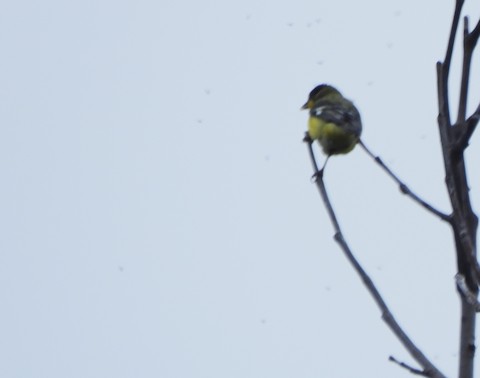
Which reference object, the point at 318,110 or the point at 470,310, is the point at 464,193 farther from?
the point at 318,110

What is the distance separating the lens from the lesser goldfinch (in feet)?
24.7

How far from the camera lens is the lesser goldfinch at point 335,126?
754 cm

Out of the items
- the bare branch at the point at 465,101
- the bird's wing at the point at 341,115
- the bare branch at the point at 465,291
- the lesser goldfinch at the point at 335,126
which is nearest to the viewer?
the bare branch at the point at 465,291

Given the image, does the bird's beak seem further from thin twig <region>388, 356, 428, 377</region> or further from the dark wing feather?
thin twig <region>388, 356, 428, 377</region>

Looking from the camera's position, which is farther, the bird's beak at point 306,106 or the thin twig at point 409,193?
the bird's beak at point 306,106

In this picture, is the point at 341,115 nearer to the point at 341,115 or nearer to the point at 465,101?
the point at 341,115

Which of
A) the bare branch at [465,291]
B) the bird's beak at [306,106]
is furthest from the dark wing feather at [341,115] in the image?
the bare branch at [465,291]

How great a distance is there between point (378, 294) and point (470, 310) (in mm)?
255

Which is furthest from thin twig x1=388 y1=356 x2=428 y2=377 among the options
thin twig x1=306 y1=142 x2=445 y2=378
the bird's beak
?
the bird's beak

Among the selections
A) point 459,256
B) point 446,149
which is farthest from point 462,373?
point 446,149

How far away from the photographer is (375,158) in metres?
3.33

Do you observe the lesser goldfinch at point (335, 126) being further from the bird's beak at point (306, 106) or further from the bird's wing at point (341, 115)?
the bird's beak at point (306, 106)

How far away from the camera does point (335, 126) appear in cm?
757

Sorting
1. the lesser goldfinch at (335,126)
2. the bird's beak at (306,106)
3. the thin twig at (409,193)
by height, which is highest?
the bird's beak at (306,106)
